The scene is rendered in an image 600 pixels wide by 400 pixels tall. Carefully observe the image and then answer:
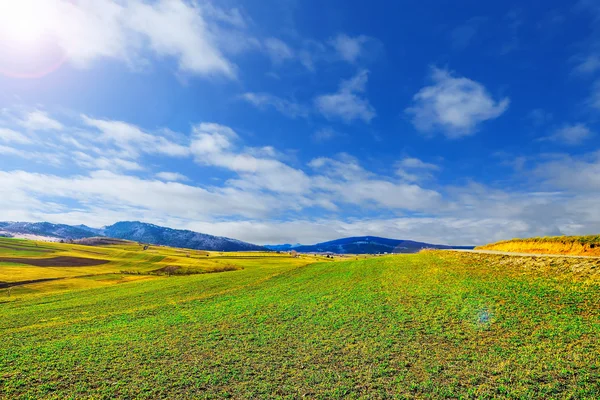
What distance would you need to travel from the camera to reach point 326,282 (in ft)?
148

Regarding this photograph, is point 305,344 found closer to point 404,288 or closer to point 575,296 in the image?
point 404,288

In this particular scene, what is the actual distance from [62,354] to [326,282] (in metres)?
32.4

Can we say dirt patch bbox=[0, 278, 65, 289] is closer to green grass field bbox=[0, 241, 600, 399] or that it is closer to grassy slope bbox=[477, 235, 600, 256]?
green grass field bbox=[0, 241, 600, 399]

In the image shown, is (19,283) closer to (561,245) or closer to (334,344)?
(334,344)

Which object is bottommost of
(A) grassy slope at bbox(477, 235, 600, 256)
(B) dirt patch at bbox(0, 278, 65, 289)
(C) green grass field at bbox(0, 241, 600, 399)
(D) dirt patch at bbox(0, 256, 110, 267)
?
(B) dirt patch at bbox(0, 278, 65, 289)

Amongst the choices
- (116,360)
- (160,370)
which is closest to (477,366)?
(160,370)

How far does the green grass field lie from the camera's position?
1473 cm

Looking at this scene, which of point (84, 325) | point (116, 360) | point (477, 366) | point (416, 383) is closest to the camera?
point (416, 383)

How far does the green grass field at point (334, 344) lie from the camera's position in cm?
1473

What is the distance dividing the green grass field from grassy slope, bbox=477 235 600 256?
9462 mm

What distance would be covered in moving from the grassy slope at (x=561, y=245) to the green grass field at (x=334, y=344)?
31.0 ft

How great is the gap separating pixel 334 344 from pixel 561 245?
42.7 m

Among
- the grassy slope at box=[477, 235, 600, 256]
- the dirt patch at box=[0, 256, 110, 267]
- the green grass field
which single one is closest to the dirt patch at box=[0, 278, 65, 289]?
the dirt patch at box=[0, 256, 110, 267]

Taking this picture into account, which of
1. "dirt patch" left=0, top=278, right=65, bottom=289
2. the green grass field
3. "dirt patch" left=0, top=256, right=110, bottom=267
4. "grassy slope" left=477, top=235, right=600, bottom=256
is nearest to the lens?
the green grass field
